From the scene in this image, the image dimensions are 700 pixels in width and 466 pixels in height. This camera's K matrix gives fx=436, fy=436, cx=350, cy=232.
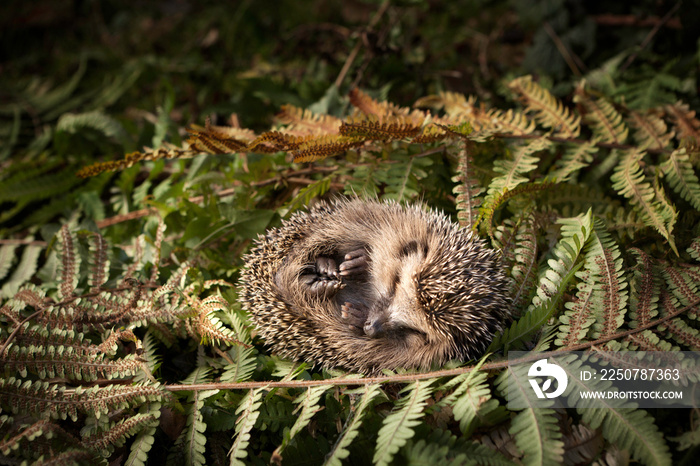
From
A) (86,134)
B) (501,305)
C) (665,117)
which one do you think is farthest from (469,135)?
(86,134)

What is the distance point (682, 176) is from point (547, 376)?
174 centimetres

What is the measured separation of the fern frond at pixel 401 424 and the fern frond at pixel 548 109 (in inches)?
90.2

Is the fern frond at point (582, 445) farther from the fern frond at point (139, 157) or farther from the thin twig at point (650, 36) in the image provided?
the thin twig at point (650, 36)

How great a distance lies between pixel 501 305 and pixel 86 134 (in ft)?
16.8

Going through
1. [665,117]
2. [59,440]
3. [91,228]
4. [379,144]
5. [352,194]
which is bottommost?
[59,440]

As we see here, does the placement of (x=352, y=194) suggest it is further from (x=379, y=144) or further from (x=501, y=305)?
(x=501, y=305)

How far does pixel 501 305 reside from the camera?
2.62 m

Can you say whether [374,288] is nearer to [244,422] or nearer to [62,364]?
[244,422]

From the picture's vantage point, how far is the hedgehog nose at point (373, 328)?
117 inches

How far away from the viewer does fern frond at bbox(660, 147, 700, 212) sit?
2834mm

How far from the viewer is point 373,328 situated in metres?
2.97

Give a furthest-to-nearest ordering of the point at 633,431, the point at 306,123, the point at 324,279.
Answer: the point at 306,123 → the point at 324,279 → the point at 633,431

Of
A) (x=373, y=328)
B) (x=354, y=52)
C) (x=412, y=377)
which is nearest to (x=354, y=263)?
(x=373, y=328)

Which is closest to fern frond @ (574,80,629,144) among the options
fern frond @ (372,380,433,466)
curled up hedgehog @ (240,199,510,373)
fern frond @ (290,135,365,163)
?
curled up hedgehog @ (240,199,510,373)
